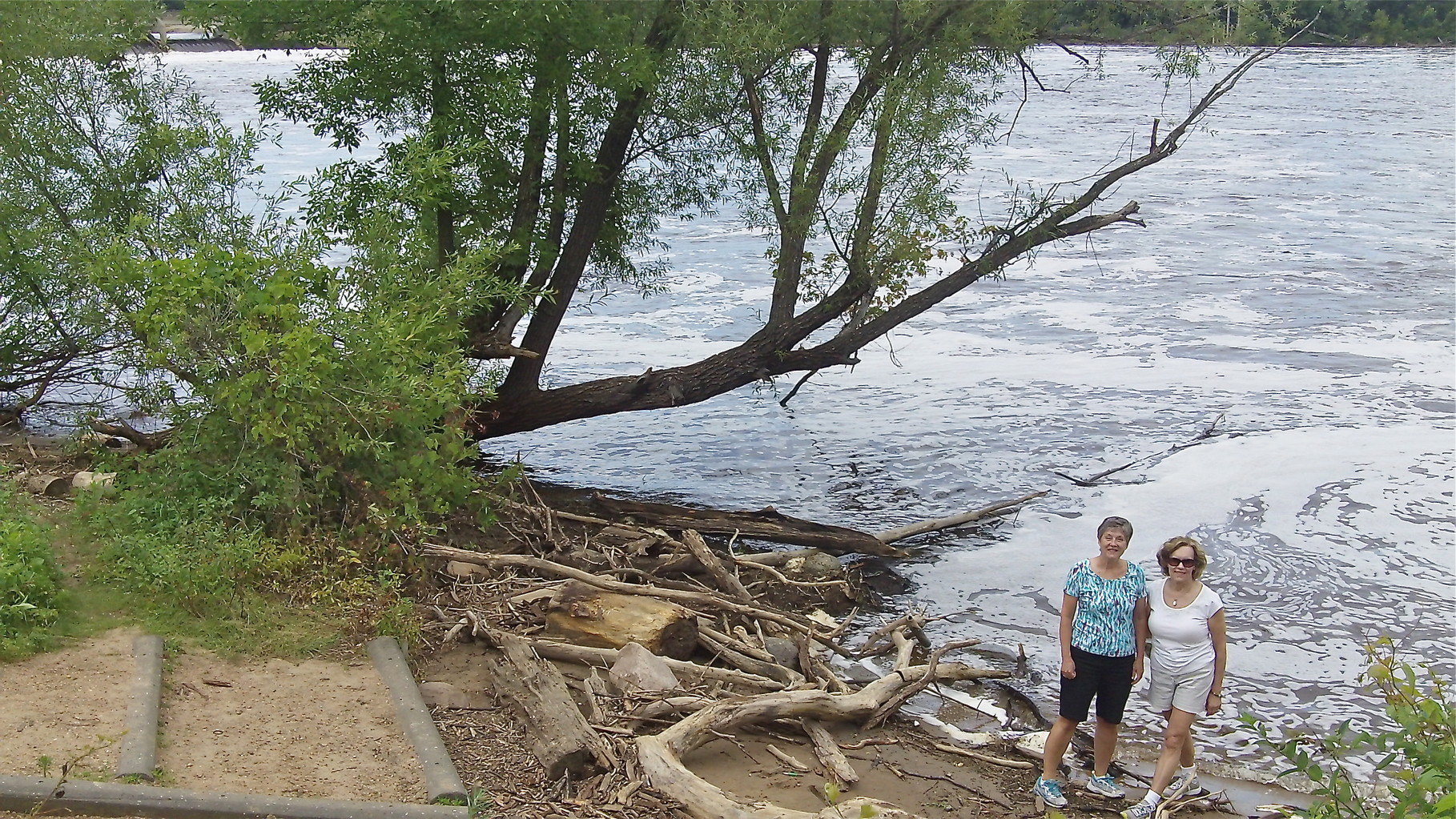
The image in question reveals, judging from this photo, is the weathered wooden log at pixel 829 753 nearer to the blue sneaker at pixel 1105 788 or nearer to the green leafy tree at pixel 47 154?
the blue sneaker at pixel 1105 788

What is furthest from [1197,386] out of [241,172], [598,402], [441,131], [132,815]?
[132,815]

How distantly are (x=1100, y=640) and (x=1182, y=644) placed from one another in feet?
1.33

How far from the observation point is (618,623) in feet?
28.0

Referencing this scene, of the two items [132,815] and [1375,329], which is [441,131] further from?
[1375,329]

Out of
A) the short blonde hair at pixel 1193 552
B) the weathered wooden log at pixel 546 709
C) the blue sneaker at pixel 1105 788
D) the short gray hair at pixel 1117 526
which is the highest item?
the short gray hair at pixel 1117 526

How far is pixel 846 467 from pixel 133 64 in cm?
868

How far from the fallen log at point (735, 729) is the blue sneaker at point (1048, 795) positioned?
1113 millimetres

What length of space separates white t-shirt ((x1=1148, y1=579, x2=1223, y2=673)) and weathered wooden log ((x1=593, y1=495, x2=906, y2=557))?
18.2 ft

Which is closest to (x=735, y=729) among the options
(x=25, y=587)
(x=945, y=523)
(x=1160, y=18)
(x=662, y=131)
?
(x=25, y=587)

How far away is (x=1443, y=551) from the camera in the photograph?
13266 mm

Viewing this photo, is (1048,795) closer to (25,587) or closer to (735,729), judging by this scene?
(735,729)

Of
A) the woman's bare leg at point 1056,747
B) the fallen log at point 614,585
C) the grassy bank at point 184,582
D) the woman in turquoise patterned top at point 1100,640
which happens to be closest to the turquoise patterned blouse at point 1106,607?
the woman in turquoise patterned top at point 1100,640

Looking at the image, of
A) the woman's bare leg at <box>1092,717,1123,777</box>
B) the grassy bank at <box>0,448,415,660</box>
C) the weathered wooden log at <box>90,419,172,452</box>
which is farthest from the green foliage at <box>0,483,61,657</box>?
the woman's bare leg at <box>1092,717,1123,777</box>

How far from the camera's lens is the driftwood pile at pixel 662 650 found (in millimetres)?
6750
